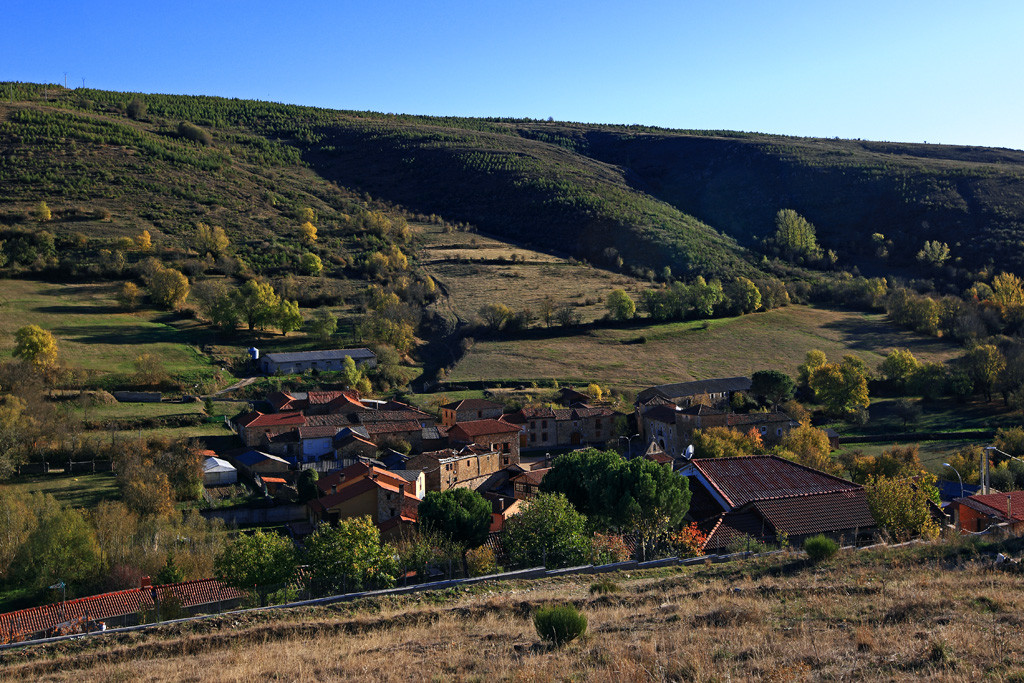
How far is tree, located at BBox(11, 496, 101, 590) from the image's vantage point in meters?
26.2

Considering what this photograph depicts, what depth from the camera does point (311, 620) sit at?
15172mm

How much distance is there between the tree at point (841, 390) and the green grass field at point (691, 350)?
652 centimetres

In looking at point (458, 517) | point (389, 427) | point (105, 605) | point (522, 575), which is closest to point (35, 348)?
point (389, 427)

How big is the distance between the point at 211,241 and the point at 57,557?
59.0m

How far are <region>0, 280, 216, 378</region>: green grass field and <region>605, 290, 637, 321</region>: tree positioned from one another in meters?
34.3

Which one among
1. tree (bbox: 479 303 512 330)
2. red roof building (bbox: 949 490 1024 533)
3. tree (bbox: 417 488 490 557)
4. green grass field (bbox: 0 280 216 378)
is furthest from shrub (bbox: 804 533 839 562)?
tree (bbox: 479 303 512 330)

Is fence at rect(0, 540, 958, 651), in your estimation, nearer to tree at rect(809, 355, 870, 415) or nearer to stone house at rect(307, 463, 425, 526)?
stone house at rect(307, 463, 425, 526)

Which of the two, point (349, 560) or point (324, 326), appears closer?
point (349, 560)

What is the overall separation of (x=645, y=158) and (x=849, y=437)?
339 feet

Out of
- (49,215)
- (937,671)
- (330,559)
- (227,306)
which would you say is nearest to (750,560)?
(937,671)

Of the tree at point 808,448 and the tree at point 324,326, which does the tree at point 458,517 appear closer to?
the tree at point 808,448

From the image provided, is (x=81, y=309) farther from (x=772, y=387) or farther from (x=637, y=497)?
(x=637, y=497)

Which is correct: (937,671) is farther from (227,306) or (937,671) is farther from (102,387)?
(227,306)

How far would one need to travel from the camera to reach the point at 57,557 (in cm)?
2639
